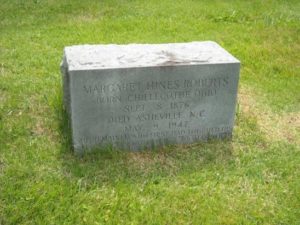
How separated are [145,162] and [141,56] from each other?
99 cm

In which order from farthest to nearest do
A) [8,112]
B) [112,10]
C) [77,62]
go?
1. [112,10]
2. [8,112]
3. [77,62]

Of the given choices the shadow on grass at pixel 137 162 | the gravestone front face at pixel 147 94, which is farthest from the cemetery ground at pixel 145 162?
the gravestone front face at pixel 147 94

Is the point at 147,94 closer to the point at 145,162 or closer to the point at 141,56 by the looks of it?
the point at 141,56

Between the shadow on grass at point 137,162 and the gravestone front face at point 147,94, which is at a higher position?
the gravestone front face at point 147,94

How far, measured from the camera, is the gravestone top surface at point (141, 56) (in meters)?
4.04

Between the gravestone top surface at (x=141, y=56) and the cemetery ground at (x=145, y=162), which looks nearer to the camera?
the cemetery ground at (x=145, y=162)

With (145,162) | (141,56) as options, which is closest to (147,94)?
(141,56)

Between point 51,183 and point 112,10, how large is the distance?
550 centimetres

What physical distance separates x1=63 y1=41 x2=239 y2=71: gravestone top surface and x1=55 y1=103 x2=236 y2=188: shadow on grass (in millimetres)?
796

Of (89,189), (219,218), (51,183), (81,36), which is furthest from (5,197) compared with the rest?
(81,36)

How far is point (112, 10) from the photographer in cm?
873

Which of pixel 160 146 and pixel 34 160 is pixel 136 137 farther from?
pixel 34 160

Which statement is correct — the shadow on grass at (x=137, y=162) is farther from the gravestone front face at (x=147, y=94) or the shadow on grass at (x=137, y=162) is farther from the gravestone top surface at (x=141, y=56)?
the gravestone top surface at (x=141, y=56)

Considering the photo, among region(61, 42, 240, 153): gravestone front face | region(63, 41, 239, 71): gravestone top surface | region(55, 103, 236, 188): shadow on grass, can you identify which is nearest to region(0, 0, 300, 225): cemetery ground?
region(55, 103, 236, 188): shadow on grass
